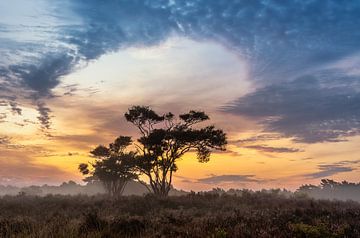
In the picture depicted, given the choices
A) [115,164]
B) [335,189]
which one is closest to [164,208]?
[115,164]

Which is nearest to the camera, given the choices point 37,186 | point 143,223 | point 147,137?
point 143,223

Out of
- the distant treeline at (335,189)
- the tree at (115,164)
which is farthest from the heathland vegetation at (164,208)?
the distant treeline at (335,189)

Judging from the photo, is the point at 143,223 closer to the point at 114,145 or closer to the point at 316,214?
the point at 316,214

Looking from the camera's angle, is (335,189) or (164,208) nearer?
(164,208)

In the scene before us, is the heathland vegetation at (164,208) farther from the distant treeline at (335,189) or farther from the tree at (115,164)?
the distant treeline at (335,189)

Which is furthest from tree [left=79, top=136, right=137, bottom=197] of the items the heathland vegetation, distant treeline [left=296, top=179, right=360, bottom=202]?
distant treeline [left=296, top=179, right=360, bottom=202]

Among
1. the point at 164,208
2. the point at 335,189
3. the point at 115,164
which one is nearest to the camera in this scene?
the point at 164,208

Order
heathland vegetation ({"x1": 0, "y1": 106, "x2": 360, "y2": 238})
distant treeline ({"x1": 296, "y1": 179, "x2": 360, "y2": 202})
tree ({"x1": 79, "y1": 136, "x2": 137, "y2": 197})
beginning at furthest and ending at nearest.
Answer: distant treeline ({"x1": 296, "y1": 179, "x2": 360, "y2": 202}), tree ({"x1": 79, "y1": 136, "x2": 137, "y2": 197}), heathland vegetation ({"x1": 0, "y1": 106, "x2": 360, "y2": 238})

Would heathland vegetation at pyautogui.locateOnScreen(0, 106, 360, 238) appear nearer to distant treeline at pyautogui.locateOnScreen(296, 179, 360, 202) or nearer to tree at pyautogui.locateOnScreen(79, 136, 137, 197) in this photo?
tree at pyautogui.locateOnScreen(79, 136, 137, 197)

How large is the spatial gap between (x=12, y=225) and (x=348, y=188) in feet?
308

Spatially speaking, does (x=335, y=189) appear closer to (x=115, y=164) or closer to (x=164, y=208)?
(x=115, y=164)

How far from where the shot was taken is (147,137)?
38875mm

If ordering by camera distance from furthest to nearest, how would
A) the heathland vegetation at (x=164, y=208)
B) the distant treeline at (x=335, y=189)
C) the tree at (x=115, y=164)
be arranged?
the distant treeline at (x=335, y=189) < the tree at (x=115, y=164) < the heathland vegetation at (x=164, y=208)

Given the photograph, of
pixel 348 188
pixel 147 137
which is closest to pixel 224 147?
pixel 147 137
